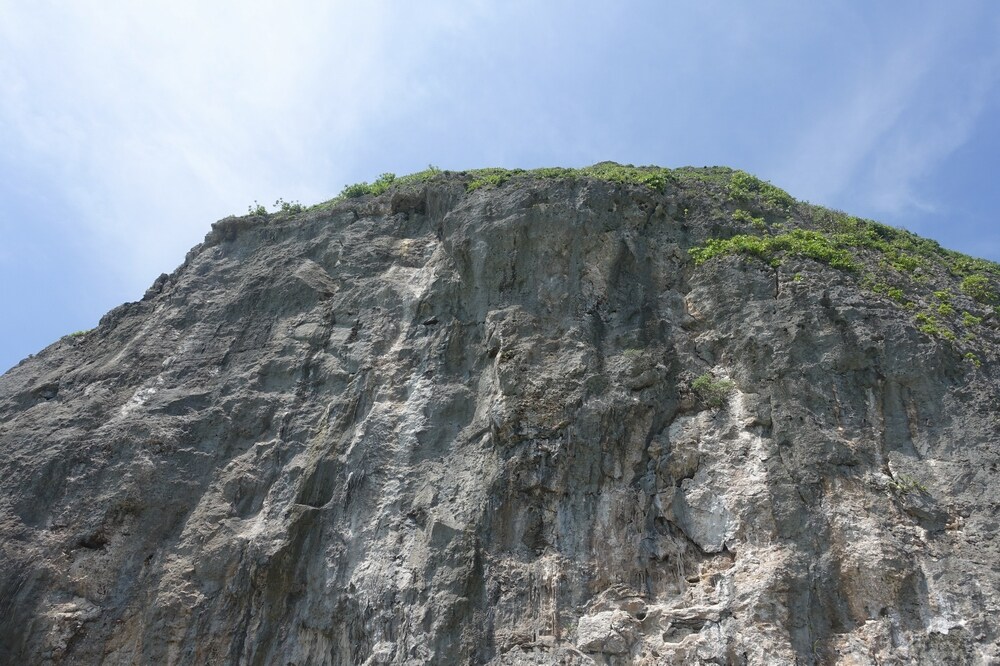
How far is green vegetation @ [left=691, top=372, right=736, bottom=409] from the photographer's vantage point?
1333 centimetres

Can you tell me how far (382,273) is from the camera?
17406 mm

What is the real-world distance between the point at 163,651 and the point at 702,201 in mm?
13106

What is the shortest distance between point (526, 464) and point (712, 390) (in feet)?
11.0

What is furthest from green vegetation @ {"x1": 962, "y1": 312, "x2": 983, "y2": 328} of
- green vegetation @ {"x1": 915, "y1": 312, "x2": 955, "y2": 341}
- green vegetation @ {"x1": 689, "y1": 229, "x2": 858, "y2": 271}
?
green vegetation @ {"x1": 689, "y1": 229, "x2": 858, "y2": 271}

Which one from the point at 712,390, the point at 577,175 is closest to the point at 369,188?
the point at 577,175

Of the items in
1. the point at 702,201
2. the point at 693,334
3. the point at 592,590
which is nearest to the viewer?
the point at 592,590

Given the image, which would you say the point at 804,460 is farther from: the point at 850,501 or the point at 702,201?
the point at 702,201

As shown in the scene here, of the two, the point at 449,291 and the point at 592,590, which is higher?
the point at 449,291

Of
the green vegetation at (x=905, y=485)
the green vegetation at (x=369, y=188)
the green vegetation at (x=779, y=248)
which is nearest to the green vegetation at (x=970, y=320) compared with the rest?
the green vegetation at (x=779, y=248)

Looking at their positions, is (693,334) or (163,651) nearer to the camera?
(163,651)

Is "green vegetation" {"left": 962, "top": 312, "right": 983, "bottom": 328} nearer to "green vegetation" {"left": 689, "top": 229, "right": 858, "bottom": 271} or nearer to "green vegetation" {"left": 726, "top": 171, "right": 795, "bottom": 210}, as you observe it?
"green vegetation" {"left": 689, "top": 229, "right": 858, "bottom": 271}

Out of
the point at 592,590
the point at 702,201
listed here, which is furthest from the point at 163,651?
the point at 702,201

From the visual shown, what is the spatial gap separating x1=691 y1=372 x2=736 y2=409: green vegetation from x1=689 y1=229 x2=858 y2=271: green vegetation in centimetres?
293

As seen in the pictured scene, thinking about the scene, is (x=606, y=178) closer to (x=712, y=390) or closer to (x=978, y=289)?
(x=712, y=390)
